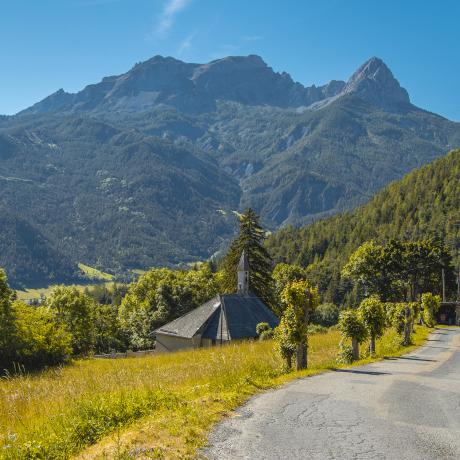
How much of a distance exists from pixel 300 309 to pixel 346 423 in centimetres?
1075

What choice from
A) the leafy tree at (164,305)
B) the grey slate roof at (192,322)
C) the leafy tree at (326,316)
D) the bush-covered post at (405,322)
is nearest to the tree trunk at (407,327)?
the bush-covered post at (405,322)

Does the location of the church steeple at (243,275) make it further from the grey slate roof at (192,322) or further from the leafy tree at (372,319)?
the leafy tree at (372,319)

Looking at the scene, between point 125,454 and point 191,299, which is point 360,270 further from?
point 125,454

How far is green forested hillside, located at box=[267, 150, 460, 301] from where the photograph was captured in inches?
6043

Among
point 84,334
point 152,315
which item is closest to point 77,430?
point 84,334

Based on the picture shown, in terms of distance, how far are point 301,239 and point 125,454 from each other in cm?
19358

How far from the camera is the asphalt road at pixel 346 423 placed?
868cm

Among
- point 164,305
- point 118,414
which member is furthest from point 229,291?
point 118,414

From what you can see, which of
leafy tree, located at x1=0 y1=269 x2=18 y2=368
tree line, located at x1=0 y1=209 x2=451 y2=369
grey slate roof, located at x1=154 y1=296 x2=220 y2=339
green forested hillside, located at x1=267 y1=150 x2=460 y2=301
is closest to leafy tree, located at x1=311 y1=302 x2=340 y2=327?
tree line, located at x1=0 y1=209 x2=451 y2=369

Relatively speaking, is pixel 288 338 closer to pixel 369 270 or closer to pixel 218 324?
pixel 218 324

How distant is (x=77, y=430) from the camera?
9188 millimetres

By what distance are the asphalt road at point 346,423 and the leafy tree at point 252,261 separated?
51.4m

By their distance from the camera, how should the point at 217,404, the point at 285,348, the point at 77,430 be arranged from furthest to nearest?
the point at 285,348 → the point at 217,404 → the point at 77,430

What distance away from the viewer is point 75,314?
65125 mm
